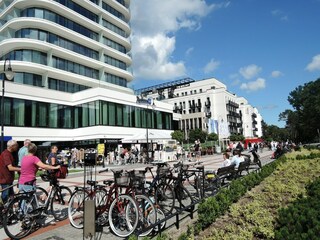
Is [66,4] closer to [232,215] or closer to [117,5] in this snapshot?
[117,5]

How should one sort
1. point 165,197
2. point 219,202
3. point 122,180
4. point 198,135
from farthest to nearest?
point 198,135 → point 165,197 → point 219,202 → point 122,180

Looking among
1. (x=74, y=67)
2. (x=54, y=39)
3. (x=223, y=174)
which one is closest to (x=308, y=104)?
(x=74, y=67)

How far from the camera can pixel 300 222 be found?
436 cm

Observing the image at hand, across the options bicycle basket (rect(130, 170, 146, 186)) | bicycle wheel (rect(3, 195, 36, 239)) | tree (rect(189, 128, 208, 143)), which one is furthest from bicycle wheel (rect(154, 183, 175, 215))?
tree (rect(189, 128, 208, 143))

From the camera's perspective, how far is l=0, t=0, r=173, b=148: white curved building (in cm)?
3516

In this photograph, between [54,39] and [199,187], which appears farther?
[54,39]

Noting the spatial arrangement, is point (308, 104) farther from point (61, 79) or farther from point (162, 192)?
point (162, 192)

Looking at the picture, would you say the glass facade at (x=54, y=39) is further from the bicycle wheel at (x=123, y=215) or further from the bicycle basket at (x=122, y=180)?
the bicycle wheel at (x=123, y=215)

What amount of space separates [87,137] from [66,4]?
68.0ft

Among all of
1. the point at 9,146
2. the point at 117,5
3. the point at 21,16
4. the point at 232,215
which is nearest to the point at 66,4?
the point at 21,16

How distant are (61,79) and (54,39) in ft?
18.6

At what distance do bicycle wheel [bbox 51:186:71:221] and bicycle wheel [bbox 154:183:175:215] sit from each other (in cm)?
245

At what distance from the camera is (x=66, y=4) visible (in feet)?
142

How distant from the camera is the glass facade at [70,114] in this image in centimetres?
3328
